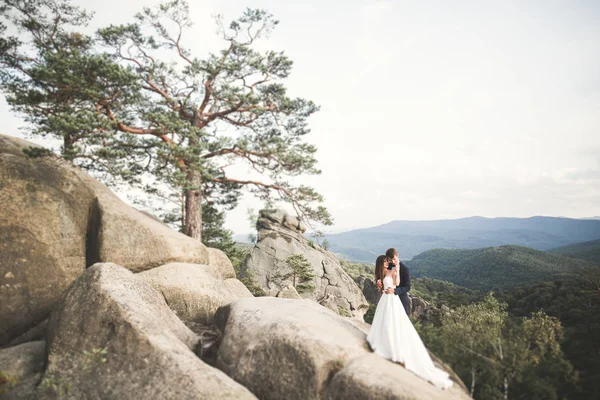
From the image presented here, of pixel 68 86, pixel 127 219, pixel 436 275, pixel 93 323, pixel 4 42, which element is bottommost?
pixel 436 275

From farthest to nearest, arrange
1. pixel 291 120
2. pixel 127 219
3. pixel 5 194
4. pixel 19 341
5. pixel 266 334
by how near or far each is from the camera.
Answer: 1. pixel 291 120
2. pixel 127 219
3. pixel 5 194
4. pixel 19 341
5. pixel 266 334

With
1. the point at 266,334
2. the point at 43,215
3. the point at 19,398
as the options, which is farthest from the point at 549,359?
the point at 43,215

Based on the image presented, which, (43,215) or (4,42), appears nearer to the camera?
(43,215)

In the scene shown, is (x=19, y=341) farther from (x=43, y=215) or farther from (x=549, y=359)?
(x=549, y=359)

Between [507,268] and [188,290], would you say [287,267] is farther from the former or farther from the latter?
[507,268]

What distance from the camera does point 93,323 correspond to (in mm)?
6438

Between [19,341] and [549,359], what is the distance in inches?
520

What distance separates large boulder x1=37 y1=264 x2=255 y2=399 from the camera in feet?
18.2

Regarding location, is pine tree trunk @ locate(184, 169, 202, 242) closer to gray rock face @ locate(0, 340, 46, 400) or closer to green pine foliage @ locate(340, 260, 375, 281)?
gray rock face @ locate(0, 340, 46, 400)

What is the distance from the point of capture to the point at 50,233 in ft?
30.4

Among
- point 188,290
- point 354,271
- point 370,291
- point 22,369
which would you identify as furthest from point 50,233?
point 354,271

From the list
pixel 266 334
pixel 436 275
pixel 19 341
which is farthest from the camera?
pixel 436 275

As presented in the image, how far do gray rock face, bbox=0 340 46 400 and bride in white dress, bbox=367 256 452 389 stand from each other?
743 cm

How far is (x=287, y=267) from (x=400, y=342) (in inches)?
934
